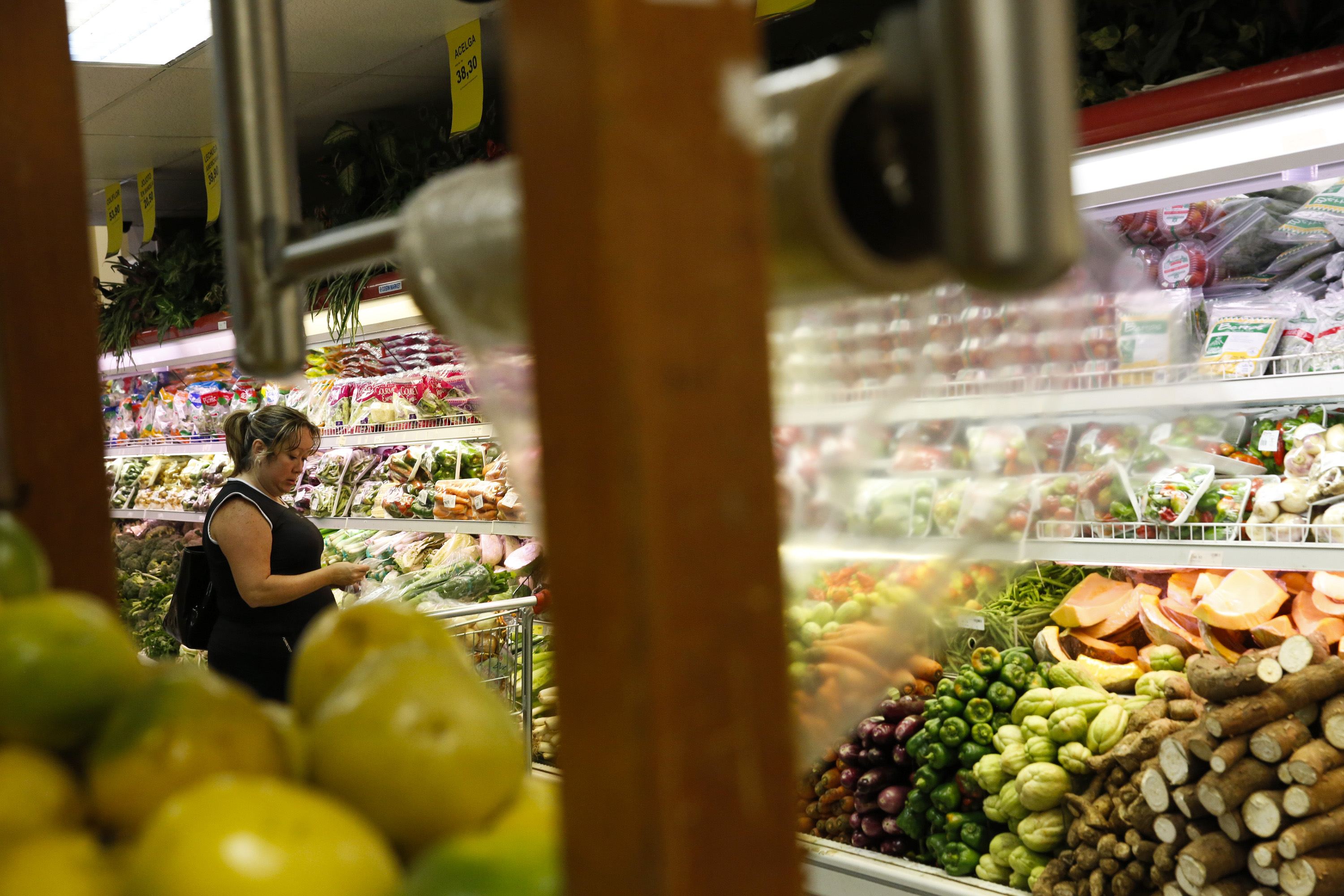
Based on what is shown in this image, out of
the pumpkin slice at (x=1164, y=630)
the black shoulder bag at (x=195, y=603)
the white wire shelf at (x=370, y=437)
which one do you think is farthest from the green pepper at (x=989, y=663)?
the black shoulder bag at (x=195, y=603)

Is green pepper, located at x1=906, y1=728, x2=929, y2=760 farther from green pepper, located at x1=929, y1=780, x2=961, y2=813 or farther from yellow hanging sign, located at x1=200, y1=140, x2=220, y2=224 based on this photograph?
yellow hanging sign, located at x1=200, y1=140, x2=220, y2=224

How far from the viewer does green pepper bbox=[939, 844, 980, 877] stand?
2.74 meters

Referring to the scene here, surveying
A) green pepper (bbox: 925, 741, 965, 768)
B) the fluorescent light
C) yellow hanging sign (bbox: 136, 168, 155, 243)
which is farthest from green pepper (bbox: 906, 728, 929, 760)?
yellow hanging sign (bbox: 136, 168, 155, 243)

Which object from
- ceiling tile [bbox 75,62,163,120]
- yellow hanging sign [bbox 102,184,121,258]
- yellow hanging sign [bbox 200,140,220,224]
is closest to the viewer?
ceiling tile [bbox 75,62,163,120]

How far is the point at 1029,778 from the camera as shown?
8.70 ft

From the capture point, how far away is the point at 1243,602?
102 inches

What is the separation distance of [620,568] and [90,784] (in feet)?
1.17

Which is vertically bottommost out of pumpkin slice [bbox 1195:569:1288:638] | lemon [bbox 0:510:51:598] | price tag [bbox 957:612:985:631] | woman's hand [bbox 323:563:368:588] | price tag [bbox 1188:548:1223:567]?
price tag [bbox 957:612:985:631]

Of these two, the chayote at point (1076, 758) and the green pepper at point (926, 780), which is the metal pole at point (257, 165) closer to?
the chayote at point (1076, 758)

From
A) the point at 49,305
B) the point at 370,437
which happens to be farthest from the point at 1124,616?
the point at 370,437

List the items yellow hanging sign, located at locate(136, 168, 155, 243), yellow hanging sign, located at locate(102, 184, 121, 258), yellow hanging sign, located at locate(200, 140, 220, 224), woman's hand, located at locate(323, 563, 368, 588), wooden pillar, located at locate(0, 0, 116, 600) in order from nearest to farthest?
wooden pillar, located at locate(0, 0, 116, 600)
woman's hand, located at locate(323, 563, 368, 588)
yellow hanging sign, located at locate(200, 140, 220, 224)
yellow hanging sign, located at locate(136, 168, 155, 243)
yellow hanging sign, located at locate(102, 184, 121, 258)

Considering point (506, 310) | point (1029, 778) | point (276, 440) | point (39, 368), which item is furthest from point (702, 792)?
point (276, 440)

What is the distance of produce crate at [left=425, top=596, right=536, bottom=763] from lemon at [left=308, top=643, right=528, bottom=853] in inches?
106

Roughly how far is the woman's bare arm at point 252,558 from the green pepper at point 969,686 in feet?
6.23
